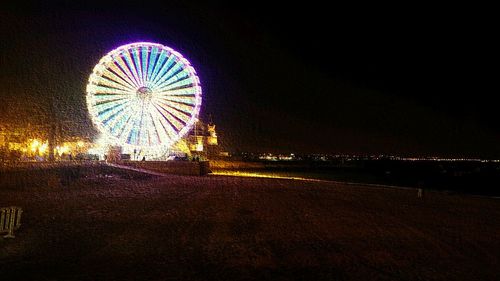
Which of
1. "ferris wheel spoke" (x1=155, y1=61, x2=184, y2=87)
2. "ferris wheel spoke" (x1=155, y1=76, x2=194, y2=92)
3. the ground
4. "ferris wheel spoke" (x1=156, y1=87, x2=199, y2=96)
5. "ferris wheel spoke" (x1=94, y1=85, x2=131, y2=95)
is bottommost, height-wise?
the ground

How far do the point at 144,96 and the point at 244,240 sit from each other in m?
29.0

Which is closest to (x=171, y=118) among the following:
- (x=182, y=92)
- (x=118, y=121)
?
(x=182, y=92)

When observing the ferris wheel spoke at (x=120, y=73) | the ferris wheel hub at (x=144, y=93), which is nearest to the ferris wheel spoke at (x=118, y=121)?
the ferris wheel hub at (x=144, y=93)

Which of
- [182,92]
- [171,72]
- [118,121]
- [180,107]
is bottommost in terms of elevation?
[118,121]

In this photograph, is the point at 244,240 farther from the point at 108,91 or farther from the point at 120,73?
the point at 120,73

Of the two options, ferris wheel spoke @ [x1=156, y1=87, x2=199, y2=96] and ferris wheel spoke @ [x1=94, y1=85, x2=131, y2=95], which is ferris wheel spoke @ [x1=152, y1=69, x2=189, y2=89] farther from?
ferris wheel spoke @ [x1=94, y1=85, x2=131, y2=95]

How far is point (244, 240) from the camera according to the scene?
970 centimetres

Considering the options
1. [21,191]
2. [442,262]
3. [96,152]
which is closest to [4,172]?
[21,191]

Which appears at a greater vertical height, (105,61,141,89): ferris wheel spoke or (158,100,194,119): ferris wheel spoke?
(105,61,141,89): ferris wheel spoke

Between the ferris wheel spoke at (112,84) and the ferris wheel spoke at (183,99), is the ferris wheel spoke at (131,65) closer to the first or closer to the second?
the ferris wheel spoke at (112,84)

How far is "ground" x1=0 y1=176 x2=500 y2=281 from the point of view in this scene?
714 cm

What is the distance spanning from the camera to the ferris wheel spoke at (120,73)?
35.6 m

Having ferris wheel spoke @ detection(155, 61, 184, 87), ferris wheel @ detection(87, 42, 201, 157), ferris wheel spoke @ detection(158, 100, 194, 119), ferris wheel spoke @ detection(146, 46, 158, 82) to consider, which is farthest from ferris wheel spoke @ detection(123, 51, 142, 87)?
ferris wheel spoke @ detection(158, 100, 194, 119)

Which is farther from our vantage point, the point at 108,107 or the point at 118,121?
the point at 118,121
